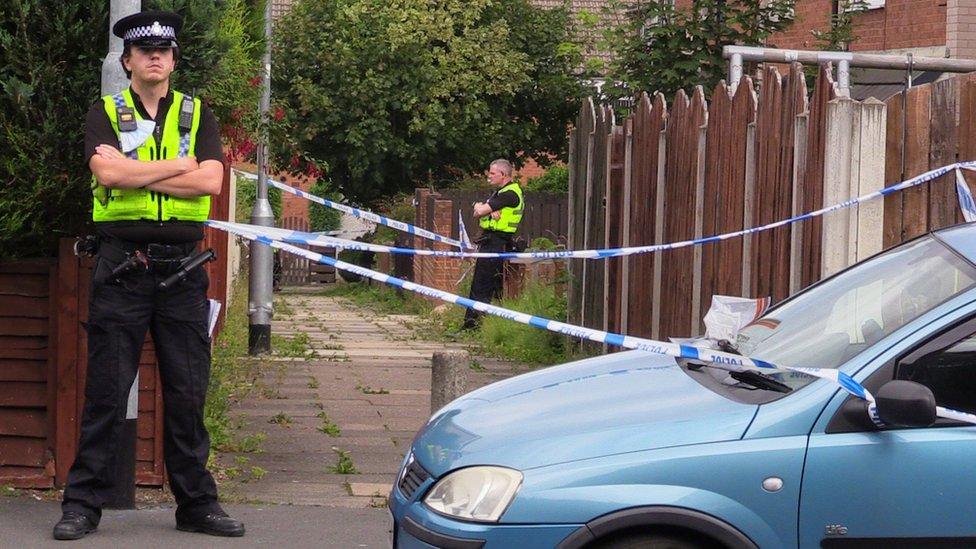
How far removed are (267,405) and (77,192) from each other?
11.6 feet

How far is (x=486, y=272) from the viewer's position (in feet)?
50.2

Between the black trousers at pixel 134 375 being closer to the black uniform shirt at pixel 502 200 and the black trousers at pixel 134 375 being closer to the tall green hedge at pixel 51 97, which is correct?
the tall green hedge at pixel 51 97

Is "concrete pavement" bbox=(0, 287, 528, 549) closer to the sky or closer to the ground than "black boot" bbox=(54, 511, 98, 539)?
closer to the ground

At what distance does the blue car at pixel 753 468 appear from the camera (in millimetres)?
4137

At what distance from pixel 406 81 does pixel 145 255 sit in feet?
64.4

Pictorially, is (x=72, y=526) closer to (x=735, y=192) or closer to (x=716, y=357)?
(x=716, y=357)

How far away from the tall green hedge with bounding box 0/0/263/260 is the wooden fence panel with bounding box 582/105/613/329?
541cm

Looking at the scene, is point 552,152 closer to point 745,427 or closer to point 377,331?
point 377,331

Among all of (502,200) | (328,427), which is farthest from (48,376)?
(502,200)

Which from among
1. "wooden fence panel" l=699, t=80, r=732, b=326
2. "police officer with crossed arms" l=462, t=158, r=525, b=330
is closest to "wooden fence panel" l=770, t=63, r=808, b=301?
"wooden fence panel" l=699, t=80, r=732, b=326

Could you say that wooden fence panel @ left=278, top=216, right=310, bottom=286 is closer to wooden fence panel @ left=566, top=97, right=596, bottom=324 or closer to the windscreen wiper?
wooden fence panel @ left=566, top=97, right=596, bottom=324

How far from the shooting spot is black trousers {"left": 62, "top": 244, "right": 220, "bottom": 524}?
5844 mm

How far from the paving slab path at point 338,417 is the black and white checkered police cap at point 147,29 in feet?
7.32

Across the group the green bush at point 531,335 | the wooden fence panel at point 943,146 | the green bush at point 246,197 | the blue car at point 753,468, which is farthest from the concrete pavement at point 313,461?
the green bush at point 246,197
